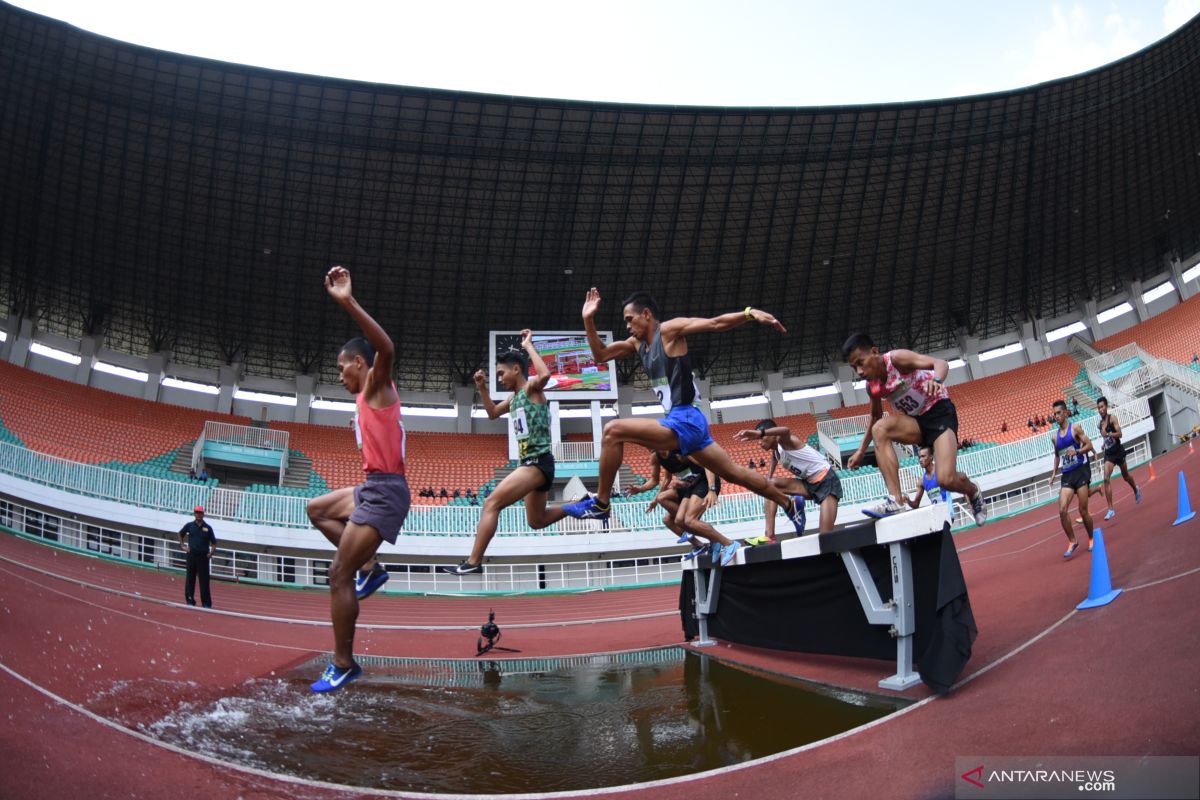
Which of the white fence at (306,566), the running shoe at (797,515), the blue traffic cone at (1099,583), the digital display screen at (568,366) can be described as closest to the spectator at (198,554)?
the white fence at (306,566)

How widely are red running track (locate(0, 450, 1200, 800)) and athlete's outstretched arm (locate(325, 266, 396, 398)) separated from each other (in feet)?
7.19

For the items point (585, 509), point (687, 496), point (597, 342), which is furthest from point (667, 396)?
point (687, 496)

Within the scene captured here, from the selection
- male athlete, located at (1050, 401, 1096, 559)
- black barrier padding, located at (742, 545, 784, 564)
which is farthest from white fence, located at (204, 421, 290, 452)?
male athlete, located at (1050, 401, 1096, 559)

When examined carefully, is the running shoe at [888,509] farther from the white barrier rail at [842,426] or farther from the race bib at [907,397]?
the white barrier rail at [842,426]

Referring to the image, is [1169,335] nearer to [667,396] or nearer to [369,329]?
[667,396]

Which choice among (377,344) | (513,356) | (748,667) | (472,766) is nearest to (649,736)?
(472,766)

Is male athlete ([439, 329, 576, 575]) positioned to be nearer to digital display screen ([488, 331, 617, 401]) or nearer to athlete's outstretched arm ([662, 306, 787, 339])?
athlete's outstretched arm ([662, 306, 787, 339])

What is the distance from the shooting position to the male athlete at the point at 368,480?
13.6 feet

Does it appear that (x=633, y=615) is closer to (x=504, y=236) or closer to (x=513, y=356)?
(x=513, y=356)

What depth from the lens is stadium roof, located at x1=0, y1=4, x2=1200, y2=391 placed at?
25.1 m

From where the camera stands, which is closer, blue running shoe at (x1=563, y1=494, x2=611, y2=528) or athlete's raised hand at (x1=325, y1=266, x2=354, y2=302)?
athlete's raised hand at (x1=325, y1=266, x2=354, y2=302)

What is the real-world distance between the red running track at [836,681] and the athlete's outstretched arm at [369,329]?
219 cm

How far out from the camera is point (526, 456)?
232 inches

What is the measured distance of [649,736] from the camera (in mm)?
4324
